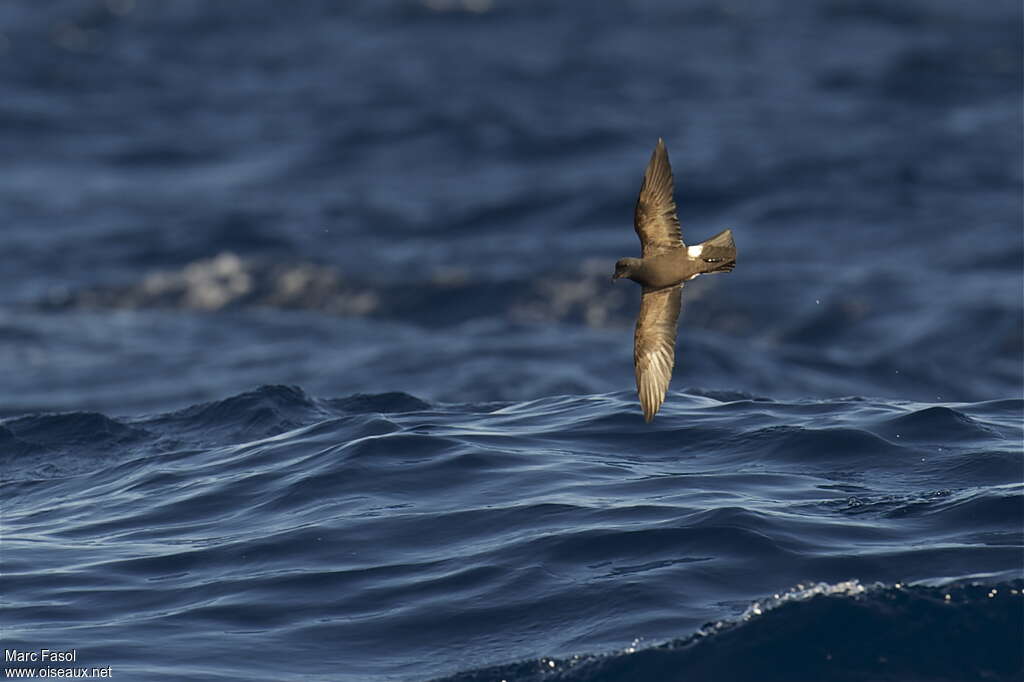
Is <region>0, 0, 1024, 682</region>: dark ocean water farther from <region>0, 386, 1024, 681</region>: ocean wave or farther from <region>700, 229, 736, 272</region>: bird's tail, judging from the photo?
<region>700, 229, 736, 272</region>: bird's tail

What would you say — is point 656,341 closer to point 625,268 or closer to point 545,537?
point 625,268

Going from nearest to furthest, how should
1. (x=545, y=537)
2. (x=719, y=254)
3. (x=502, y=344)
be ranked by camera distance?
(x=545, y=537) < (x=719, y=254) < (x=502, y=344)

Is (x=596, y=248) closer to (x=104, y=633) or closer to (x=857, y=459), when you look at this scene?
(x=857, y=459)

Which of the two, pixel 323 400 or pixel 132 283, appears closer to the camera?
pixel 323 400

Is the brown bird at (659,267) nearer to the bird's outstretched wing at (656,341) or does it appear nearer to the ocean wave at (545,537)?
the bird's outstretched wing at (656,341)

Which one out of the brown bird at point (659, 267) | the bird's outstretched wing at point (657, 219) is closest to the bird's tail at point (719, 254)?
the brown bird at point (659, 267)

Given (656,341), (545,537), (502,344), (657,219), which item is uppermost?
(657,219)

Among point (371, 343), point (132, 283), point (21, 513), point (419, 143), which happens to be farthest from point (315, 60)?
point (21, 513)

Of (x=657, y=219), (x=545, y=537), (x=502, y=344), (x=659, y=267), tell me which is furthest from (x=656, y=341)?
(x=502, y=344)
